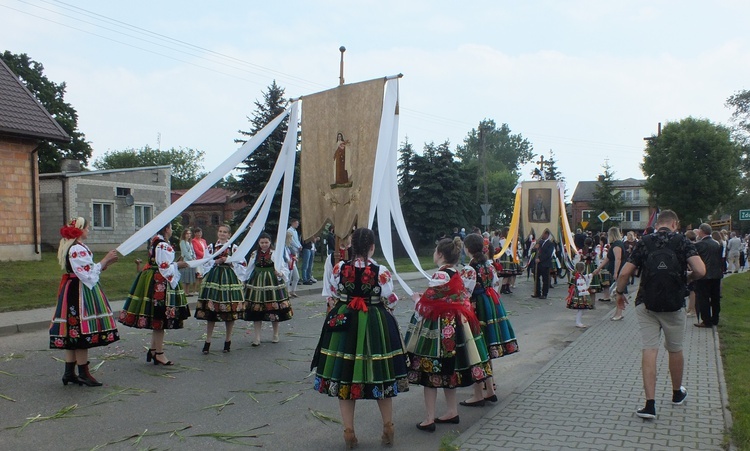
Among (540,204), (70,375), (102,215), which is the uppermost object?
(540,204)

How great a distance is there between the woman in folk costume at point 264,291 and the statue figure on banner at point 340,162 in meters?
1.70

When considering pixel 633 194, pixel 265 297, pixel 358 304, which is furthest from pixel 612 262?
pixel 633 194

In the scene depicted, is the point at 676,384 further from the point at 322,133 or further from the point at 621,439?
the point at 322,133


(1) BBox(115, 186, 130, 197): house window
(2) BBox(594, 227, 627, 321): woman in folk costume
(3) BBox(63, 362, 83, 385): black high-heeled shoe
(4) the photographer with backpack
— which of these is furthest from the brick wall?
(4) the photographer with backpack

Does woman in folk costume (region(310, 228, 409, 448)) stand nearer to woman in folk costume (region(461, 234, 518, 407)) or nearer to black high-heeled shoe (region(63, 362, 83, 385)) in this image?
woman in folk costume (region(461, 234, 518, 407))

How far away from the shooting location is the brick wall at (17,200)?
66.9ft

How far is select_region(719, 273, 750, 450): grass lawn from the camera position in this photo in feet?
17.4

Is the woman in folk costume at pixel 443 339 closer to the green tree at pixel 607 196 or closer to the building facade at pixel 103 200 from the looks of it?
the building facade at pixel 103 200

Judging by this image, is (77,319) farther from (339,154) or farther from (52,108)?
(52,108)

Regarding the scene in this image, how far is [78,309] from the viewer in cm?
689

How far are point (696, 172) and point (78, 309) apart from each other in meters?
41.4

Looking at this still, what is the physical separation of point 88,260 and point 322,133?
345 centimetres

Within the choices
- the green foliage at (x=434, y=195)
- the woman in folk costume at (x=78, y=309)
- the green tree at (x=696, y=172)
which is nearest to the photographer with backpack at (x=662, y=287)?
the woman in folk costume at (x=78, y=309)

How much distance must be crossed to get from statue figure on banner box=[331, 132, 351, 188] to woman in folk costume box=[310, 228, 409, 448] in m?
3.18
